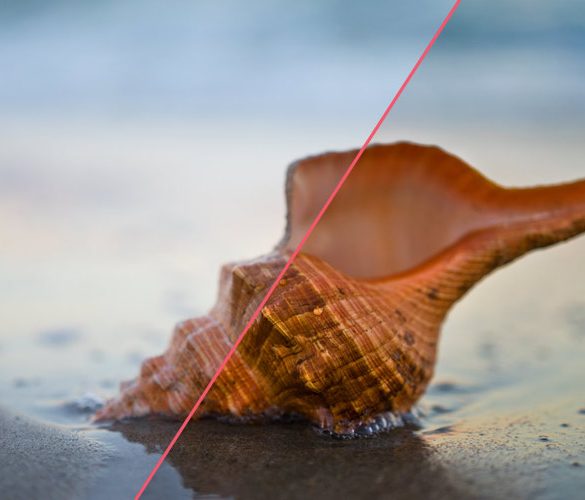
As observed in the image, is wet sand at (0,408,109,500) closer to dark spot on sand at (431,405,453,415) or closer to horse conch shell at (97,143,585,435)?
horse conch shell at (97,143,585,435)

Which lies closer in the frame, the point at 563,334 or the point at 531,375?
the point at 531,375

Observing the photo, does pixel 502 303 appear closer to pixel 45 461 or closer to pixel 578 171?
pixel 578 171

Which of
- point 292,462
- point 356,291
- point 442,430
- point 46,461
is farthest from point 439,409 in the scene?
point 46,461

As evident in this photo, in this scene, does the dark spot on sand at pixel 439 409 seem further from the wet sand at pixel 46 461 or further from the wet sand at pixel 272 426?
the wet sand at pixel 46 461

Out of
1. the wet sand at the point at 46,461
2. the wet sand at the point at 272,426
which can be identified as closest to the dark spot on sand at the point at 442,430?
the wet sand at the point at 272,426

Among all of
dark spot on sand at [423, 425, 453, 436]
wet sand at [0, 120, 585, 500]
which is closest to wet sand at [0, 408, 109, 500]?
wet sand at [0, 120, 585, 500]

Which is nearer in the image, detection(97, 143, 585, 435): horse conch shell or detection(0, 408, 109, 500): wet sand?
detection(0, 408, 109, 500): wet sand

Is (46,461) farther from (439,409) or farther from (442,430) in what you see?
(439,409)

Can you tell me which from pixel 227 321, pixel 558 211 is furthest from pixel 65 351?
pixel 558 211
